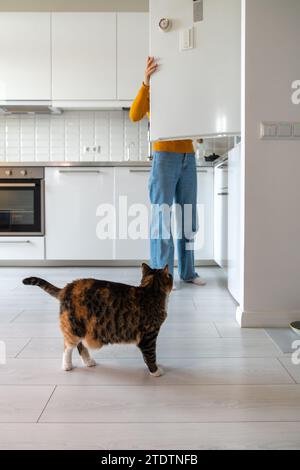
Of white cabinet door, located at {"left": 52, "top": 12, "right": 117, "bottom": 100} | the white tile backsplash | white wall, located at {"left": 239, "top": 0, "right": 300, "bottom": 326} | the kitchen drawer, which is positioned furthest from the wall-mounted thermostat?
the kitchen drawer

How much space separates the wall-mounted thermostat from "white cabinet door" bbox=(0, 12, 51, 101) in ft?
5.88

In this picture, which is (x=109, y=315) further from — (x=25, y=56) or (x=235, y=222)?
(x=25, y=56)

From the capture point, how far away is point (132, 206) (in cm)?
358

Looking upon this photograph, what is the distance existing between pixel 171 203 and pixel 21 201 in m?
1.56

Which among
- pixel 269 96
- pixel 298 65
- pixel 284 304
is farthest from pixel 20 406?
pixel 298 65

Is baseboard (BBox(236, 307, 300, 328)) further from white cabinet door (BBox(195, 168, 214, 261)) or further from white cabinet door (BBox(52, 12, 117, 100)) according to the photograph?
white cabinet door (BBox(52, 12, 117, 100))

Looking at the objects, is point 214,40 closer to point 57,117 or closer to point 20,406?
point 20,406

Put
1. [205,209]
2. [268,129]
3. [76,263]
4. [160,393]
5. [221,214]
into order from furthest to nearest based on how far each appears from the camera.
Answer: [76,263], [205,209], [221,214], [268,129], [160,393]

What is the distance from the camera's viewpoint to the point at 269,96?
1844 millimetres

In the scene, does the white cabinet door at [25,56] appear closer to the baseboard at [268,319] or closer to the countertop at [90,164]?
the countertop at [90,164]

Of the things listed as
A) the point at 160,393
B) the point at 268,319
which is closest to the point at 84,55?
the point at 268,319

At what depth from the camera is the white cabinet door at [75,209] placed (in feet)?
11.8

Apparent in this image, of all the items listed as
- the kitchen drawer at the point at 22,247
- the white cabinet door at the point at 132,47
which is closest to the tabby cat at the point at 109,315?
the kitchen drawer at the point at 22,247

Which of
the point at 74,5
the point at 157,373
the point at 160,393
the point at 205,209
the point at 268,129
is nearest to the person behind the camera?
the point at 160,393
